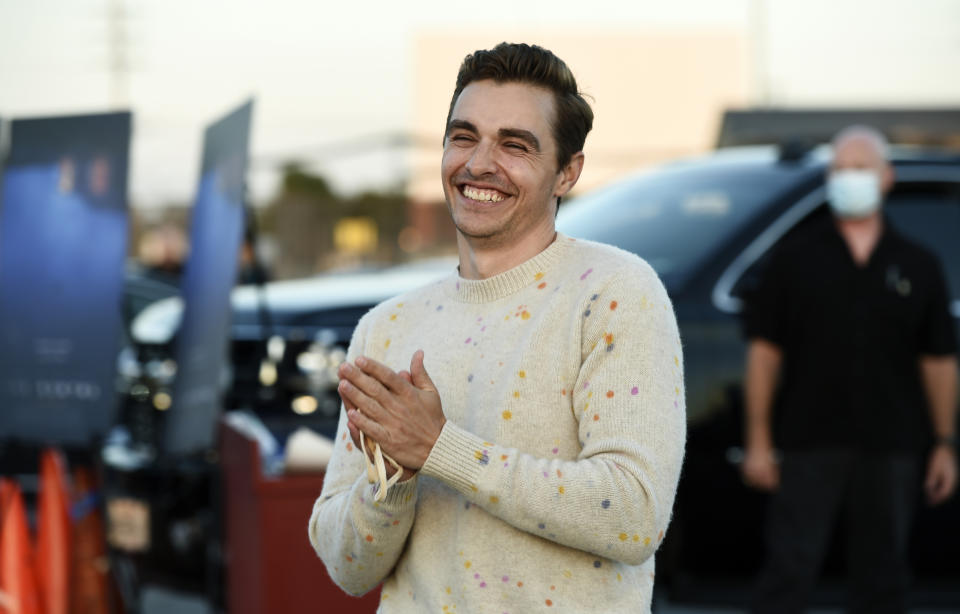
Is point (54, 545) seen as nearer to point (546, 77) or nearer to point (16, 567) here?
point (16, 567)

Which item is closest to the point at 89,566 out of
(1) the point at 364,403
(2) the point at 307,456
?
(2) the point at 307,456

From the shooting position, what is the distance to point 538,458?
1.82m

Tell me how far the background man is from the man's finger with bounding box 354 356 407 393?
300cm

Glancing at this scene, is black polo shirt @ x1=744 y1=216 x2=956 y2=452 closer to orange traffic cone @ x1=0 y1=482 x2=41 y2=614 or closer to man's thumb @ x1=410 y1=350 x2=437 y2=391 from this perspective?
orange traffic cone @ x1=0 y1=482 x2=41 y2=614

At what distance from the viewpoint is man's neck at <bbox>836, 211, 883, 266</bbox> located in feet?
15.0

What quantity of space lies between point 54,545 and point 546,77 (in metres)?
3.12

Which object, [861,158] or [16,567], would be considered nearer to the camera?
[16,567]

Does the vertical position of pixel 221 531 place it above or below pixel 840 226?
below

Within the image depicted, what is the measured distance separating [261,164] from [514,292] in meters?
16.5

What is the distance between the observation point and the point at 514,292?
201cm

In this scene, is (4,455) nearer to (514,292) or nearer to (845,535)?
(845,535)

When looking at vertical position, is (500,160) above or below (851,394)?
above

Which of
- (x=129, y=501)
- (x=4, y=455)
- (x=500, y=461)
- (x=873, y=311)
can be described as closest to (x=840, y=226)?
(x=873, y=311)

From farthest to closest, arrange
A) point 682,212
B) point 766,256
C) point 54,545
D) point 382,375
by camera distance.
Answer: point 682,212 → point 766,256 → point 54,545 → point 382,375
